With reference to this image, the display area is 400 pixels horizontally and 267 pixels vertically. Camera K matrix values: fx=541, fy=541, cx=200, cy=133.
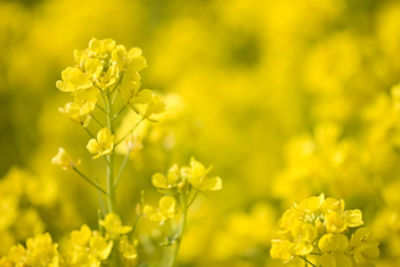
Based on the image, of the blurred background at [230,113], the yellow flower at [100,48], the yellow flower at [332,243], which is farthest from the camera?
the blurred background at [230,113]

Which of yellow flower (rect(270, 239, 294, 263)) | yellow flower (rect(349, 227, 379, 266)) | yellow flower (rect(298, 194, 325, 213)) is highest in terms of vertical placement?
yellow flower (rect(298, 194, 325, 213))

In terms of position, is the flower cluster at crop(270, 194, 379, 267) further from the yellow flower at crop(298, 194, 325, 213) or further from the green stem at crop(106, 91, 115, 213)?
the green stem at crop(106, 91, 115, 213)

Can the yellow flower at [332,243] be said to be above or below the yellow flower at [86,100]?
below

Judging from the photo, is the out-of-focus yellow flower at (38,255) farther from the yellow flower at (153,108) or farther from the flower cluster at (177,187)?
the yellow flower at (153,108)

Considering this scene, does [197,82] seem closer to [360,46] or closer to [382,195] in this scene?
[360,46]

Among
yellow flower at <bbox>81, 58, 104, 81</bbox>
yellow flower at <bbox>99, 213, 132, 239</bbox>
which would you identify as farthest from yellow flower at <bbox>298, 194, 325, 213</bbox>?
yellow flower at <bbox>81, 58, 104, 81</bbox>

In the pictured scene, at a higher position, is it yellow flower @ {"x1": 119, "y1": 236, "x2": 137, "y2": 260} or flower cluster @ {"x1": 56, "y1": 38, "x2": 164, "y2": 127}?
flower cluster @ {"x1": 56, "y1": 38, "x2": 164, "y2": 127}

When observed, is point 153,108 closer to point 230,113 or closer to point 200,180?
point 200,180

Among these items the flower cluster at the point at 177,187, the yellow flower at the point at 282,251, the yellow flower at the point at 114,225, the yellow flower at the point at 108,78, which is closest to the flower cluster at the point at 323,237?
the yellow flower at the point at 282,251
